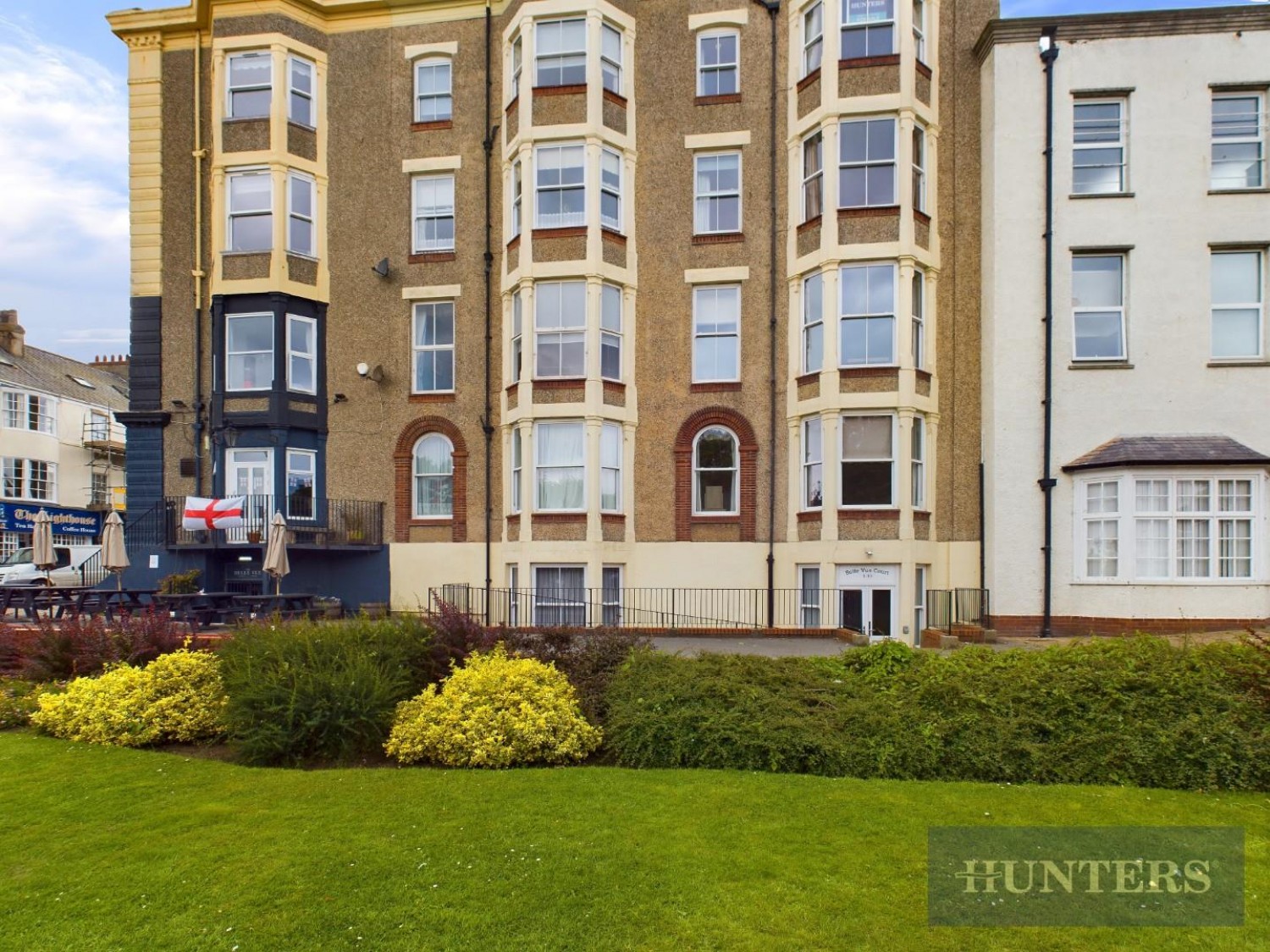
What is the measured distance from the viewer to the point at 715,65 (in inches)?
755

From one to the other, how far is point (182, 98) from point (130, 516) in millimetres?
11174

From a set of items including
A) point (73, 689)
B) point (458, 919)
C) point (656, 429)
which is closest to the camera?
point (458, 919)

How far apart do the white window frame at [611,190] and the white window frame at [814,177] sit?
4305 mm

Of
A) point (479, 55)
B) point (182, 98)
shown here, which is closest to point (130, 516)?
point (182, 98)

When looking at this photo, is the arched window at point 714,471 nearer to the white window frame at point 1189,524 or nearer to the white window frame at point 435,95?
the white window frame at point 1189,524

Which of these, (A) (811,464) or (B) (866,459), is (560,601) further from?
(B) (866,459)

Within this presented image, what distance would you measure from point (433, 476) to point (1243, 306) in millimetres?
18998

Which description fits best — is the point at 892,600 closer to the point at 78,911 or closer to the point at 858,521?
→ the point at 858,521

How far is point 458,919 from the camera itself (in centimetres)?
459

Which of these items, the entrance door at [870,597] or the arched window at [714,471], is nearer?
the entrance door at [870,597]

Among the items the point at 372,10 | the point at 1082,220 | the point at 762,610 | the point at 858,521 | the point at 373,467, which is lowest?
the point at 762,610

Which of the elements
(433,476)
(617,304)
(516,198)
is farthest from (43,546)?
(617,304)

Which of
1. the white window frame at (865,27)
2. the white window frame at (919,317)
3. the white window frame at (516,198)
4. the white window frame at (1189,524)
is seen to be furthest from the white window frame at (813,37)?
the white window frame at (1189,524)

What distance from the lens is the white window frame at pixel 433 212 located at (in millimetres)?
20422
